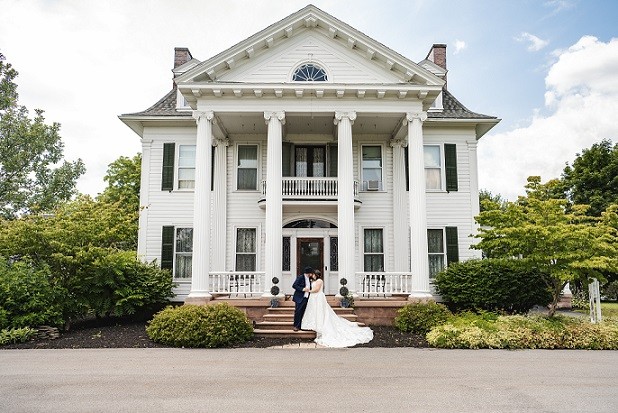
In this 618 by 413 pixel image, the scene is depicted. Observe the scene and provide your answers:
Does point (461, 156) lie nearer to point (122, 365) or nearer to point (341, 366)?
point (341, 366)

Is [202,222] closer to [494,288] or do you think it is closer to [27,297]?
[27,297]

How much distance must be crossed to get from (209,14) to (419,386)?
10.9m

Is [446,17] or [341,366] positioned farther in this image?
[446,17]

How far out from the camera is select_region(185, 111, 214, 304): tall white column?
13.5 metres

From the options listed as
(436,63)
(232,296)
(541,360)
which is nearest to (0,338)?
(232,296)

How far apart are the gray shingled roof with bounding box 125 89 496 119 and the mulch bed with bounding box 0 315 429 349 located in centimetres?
811

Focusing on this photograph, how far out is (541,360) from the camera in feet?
29.5

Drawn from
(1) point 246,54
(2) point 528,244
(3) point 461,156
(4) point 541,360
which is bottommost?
(4) point 541,360

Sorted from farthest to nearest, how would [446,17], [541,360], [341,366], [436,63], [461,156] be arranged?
1. [436,63]
2. [461,156]
3. [446,17]
4. [541,360]
5. [341,366]

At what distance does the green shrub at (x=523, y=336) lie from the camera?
10461mm

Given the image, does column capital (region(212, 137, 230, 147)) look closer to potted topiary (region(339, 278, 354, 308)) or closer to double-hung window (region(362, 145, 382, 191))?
double-hung window (region(362, 145, 382, 191))

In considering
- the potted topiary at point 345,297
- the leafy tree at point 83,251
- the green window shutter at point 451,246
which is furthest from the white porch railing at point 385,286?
the leafy tree at point 83,251

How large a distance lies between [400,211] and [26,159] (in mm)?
21627

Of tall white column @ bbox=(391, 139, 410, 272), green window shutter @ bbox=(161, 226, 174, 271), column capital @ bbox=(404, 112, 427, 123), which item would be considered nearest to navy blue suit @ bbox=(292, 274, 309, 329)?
tall white column @ bbox=(391, 139, 410, 272)
